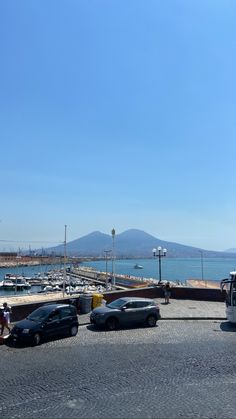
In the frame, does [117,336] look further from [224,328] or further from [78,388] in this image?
[78,388]

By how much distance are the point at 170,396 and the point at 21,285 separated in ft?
309

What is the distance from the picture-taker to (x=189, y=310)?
1121 inches

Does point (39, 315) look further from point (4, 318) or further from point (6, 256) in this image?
point (6, 256)

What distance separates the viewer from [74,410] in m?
10.4

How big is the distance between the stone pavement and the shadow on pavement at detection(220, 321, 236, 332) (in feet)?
5.13

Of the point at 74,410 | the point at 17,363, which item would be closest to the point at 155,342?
the point at 17,363

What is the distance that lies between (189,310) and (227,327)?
519cm

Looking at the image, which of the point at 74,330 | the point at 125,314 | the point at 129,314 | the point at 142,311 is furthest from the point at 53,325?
the point at 142,311

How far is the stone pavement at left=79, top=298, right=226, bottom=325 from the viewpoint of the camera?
2583 cm

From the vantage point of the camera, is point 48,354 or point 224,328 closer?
point 48,354

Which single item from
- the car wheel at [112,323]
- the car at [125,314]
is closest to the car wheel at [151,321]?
the car at [125,314]

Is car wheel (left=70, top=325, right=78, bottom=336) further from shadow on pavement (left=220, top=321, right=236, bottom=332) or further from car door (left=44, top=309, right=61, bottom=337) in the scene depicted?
shadow on pavement (left=220, top=321, right=236, bottom=332)

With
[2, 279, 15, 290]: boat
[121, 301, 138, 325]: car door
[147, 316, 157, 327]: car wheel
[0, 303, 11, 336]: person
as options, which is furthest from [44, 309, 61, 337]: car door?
[2, 279, 15, 290]: boat

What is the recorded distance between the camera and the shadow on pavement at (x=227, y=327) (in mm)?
22531
